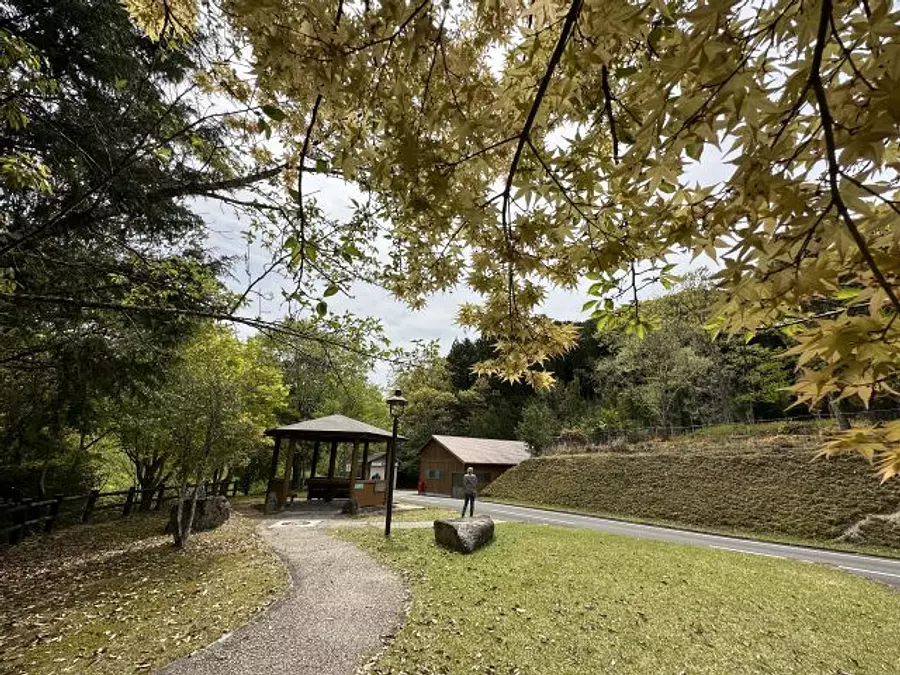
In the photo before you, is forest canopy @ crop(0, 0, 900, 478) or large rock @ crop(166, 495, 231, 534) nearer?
forest canopy @ crop(0, 0, 900, 478)

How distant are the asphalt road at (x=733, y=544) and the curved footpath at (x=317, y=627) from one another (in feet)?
30.7

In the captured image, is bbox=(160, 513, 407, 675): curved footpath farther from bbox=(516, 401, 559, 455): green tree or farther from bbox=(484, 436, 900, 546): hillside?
bbox=(516, 401, 559, 455): green tree

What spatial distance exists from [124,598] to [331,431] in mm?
10165

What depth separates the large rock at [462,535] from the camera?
848 cm

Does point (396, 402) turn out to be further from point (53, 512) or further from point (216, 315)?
point (53, 512)

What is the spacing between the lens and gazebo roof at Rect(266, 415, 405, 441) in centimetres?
1576

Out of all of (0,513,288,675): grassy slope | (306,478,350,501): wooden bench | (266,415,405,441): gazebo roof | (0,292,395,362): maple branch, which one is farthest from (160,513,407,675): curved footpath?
(306,478,350,501): wooden bench

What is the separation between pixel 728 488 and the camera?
16.7 metres

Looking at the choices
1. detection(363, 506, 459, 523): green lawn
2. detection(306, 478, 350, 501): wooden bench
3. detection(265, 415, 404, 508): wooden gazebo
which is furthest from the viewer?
detection(306, 478, 350, 501): wooden bench

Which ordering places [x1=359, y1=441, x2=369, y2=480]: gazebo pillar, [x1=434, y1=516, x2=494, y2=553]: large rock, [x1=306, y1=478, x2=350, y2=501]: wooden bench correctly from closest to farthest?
[x1=434, y1=516, x2=494, y2=553]: large rock → [x1=306, y1=478, x2=350, y2=501]: wooden bench → [x1=359, y1=441, x2=369, y2=480]: gazebo pillar

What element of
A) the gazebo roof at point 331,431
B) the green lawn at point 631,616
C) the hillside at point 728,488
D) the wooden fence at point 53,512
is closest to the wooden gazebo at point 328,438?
the gazebo roof at point 331,431

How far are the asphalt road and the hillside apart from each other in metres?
1.90

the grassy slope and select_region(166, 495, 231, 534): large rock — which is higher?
select_region(166, 495, 231, 534): large rock

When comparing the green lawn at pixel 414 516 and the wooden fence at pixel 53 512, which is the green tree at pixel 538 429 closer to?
the green lawn at pixel 414 516
